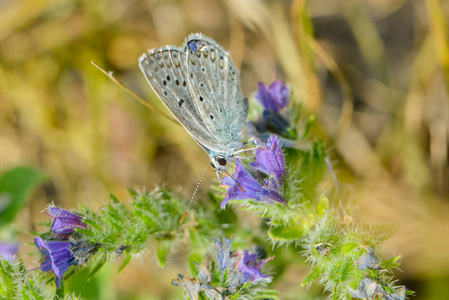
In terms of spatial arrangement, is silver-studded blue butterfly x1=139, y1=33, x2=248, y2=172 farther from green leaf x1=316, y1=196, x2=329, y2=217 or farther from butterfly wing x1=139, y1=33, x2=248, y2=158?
green leaf x1=316, y1=196, x2=329, y2=217

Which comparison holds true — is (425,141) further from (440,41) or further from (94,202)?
(94,202)

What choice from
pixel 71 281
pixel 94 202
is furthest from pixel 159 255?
pixel 94 202

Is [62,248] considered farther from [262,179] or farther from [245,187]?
[262,179]

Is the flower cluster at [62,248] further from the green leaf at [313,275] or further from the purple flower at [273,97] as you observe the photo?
the purple flower at [273,97]

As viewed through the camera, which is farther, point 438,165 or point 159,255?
point 438,165

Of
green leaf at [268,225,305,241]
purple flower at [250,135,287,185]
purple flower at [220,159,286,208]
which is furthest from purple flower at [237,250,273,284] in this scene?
purple flower at [250,135,287,185]

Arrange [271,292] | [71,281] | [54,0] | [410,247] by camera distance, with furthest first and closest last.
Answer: [54,0] < [410,247] < [71,281] < [271,292]
